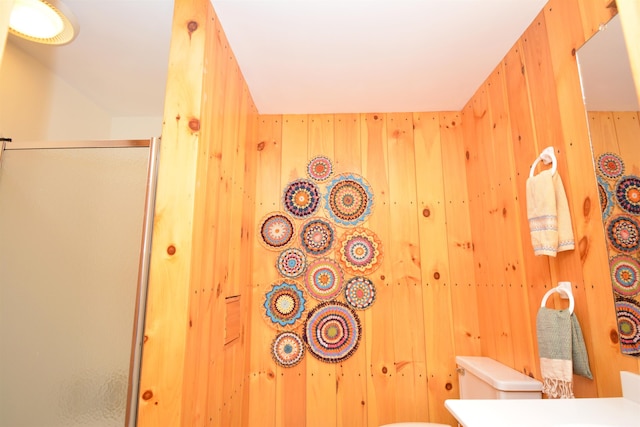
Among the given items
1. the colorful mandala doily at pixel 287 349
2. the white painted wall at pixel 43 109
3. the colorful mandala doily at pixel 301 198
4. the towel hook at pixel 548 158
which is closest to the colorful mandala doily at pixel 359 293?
the colorful mandala doily at pixel 287 349

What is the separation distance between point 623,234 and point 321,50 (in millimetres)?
1400

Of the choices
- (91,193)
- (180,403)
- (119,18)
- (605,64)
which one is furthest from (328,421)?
(119,18)

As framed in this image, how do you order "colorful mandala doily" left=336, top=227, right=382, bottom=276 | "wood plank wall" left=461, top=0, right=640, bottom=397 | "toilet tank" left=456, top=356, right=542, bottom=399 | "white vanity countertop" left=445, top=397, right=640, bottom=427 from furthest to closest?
"colorful mandala doily" left=336, top=227, right=382, bottom=276 < "toilet tank" left=456, top=356, right=542, bottom=399 < "wood plank wall" left=461, top=0, right=640, bottom=397 < "white vanity countertop" left=445, top=397, right=640, bottom=427

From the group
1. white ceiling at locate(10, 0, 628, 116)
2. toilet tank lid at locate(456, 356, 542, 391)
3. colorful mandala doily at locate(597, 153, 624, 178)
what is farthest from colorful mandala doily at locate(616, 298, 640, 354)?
white ceiling at locate(10, 0, 628, 116)

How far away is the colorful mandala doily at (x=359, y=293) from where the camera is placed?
2.10m

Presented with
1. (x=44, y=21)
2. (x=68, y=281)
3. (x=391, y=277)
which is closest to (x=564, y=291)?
(x=391, y=277)

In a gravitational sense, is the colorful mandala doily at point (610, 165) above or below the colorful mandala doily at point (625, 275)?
above

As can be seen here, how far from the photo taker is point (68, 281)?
4.14 feet

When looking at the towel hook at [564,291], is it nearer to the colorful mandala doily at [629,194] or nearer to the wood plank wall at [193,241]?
the colorful mandala doily at [629,194]

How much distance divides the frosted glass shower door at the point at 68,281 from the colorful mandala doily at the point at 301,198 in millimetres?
1031

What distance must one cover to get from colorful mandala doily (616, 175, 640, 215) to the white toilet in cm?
81

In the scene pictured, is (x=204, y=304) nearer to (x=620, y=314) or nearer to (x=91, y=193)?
(x=91, y=193)

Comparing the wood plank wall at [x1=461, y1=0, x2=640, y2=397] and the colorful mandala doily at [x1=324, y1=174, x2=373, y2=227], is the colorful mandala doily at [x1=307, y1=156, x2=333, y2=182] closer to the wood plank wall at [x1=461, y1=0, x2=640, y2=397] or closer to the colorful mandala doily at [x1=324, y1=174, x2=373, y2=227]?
the colorful mandala doily at [x1=324, y1=174, x2=373, y2=227]

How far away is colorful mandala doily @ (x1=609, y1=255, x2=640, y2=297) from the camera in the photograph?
1.00m
